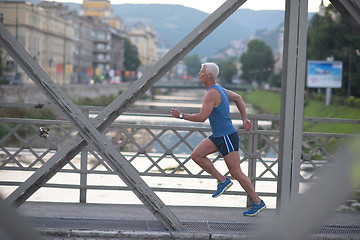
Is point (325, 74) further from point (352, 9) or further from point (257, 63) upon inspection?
point (257, 63)

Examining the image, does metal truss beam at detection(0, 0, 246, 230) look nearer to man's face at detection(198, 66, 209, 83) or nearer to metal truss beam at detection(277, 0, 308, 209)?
metal truss beam at detection(277, 0, 308, 209)

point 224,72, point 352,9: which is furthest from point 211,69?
point 224,72

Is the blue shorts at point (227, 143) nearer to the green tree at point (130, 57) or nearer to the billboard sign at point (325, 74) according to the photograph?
the billboard sign at point (325, 74)

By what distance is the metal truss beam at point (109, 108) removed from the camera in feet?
15.8

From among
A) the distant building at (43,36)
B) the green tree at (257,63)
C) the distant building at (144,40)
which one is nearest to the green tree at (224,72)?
the distant building at (43,36)

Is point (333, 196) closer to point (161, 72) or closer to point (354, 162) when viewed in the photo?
point (354, 162)

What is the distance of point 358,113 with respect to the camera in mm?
39812

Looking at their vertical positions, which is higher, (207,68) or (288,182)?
(207,68)

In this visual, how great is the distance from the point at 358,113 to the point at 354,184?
4125cm

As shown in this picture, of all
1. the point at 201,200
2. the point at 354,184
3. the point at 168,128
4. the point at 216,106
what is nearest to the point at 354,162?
the point at 354,184

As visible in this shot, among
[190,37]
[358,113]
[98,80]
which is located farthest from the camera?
[98,80]

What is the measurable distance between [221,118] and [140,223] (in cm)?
144

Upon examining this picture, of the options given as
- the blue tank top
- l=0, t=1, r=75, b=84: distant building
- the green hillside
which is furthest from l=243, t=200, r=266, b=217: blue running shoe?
l=0, t=1, r=75, b=84: distant building

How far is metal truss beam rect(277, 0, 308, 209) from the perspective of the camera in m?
4.75
